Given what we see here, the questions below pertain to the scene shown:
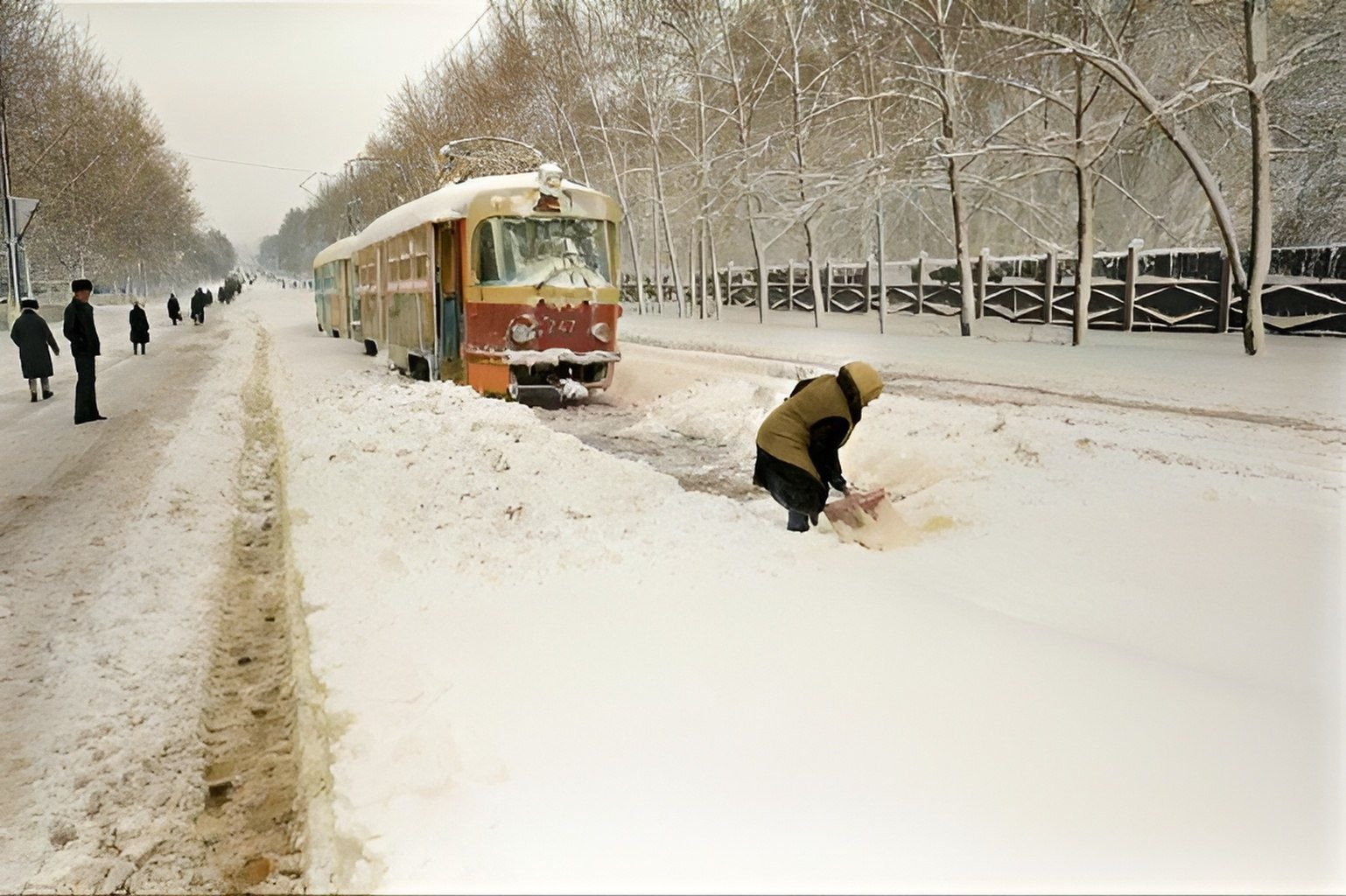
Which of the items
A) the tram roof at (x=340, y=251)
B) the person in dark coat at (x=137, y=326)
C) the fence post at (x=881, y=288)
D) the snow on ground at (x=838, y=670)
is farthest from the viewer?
the person in dark coat at (x=137, y=326)

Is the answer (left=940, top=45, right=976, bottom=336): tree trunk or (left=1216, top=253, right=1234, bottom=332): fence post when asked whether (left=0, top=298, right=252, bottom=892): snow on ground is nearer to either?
(left=940, top=45, right=976, bottom=336): tree trunk

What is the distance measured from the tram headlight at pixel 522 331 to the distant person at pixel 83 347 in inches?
208

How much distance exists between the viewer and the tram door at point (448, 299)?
488 inches

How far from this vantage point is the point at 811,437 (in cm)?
575

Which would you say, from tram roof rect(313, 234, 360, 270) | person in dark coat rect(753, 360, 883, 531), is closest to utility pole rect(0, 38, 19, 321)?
tram roof rect(313, 234, 360, 270)

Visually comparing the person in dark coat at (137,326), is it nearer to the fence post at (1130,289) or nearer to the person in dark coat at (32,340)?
the person in dark coat at (32,340)

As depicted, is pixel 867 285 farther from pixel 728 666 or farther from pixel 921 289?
pixel 728 666

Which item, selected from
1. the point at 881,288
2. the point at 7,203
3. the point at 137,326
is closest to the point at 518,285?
the point at 881,288

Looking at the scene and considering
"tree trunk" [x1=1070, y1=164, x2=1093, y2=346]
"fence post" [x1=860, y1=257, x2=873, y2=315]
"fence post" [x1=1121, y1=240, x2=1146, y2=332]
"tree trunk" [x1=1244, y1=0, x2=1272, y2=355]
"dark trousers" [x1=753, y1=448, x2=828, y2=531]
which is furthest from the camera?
→ "fence post" [x1=860, y1=257, x2=873, y2=315]

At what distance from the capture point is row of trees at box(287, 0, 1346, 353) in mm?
14320

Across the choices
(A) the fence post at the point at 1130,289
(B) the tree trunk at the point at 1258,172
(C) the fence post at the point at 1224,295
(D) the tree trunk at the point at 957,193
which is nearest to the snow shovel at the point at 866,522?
(B) the tree trunk at the point at 1258,172

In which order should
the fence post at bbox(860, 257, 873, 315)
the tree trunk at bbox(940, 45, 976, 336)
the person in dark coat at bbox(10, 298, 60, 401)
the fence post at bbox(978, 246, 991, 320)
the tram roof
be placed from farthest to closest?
the fence post at bbox(860, 257, 873, 315), the fence post at bbox(978, 246, 991, 320), the tram roof, the tree trunk at bbox(940, 45, 976, 336), the person in dark coat at bbox(10, 298, 60, 401)


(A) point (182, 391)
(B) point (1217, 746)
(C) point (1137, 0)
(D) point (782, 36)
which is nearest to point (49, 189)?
(A) point (182, 391)

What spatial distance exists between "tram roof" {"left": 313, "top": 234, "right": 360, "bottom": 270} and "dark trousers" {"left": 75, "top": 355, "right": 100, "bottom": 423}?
8.87 meters
